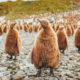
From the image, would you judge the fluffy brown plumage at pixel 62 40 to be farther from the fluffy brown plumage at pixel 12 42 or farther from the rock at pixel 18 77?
the rock at pixel 18 77

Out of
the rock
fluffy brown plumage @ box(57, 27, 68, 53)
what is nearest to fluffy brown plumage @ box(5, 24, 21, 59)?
the rock

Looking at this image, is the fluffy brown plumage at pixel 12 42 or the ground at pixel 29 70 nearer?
the ground at pixel 29 70

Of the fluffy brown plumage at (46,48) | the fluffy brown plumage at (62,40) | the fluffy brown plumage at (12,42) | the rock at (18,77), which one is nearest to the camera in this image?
the fluffy brown plumage at (46,48)

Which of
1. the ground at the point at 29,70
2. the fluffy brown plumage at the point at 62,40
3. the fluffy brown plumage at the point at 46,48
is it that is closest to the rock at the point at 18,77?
the ground at the point at 29,70

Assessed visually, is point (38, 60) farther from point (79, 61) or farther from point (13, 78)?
point (79, 61)

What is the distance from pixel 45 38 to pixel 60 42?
3194 millimetres

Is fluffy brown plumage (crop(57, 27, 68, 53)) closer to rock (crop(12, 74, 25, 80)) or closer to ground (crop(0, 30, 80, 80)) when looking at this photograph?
ground (crop(0, 30, 80, 80))

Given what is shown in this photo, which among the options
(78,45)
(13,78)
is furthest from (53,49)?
(78,45)

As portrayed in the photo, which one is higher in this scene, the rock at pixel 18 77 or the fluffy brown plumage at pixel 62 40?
the fluffy brown plumage at pixel 62 40

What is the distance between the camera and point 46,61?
4980 mm

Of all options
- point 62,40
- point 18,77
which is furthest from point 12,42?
point 62,40

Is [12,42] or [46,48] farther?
[12,42]

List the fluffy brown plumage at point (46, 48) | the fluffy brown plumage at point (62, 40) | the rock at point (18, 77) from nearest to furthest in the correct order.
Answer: the fluffy brown plumage at point (46, 48) → the rock at point (18, 77) → the fluffy brown plumage at point (62, 40)

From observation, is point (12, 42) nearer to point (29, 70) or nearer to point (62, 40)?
point (29, 70)
